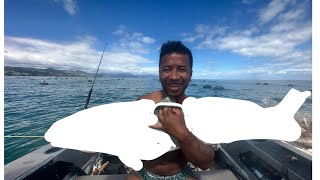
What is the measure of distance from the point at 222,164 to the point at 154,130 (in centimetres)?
236

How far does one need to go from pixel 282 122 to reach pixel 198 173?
1424mm

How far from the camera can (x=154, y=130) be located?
144 cm

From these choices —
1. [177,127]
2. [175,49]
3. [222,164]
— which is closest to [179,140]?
[177,127]

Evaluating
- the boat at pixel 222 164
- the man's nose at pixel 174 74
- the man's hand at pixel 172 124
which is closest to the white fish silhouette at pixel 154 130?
the man's hand at pixel 172 124

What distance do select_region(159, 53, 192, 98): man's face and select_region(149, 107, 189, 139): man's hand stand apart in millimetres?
387

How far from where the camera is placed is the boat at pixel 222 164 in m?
2.28

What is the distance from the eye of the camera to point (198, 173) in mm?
2523

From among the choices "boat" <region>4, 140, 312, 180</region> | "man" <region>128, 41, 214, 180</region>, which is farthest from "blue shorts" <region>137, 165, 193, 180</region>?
"boat" <region>4, 140, 312, 180</region>

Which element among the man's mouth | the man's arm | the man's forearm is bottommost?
the man's forearm

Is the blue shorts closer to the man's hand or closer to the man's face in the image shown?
the man's hand

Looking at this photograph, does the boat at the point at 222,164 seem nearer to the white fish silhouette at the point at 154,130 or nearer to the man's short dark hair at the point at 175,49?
the white fish silhouette at the point at 154,130

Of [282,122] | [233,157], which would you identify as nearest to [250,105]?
[282,122]

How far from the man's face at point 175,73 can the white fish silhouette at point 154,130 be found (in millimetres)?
348

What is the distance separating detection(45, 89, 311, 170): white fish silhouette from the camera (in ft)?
4.35
